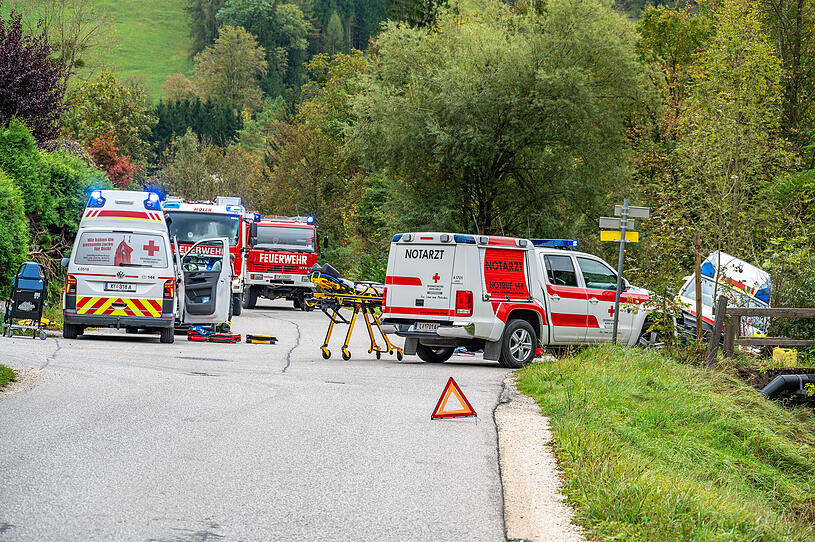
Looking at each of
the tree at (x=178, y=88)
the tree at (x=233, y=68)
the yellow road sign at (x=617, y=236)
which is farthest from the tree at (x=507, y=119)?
the tree at (x=178, y=88)

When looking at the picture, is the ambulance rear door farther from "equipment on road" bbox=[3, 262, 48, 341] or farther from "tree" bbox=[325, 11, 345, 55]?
"tree" bbox=[325, 11, 345, 55]

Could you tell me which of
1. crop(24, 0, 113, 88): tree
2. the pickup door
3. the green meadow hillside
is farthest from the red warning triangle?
the green meadow hillside

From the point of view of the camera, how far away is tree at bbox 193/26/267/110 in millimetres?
128000

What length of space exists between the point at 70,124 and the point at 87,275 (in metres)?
33.3

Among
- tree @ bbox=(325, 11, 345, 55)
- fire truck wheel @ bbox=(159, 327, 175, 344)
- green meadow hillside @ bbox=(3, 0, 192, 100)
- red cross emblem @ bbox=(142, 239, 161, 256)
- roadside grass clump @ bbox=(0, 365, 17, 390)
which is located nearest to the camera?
roadside grass clump @ bbox=(0, 365, 17, 390)

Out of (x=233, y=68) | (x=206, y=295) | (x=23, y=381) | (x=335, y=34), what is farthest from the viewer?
(x=335, y=34)

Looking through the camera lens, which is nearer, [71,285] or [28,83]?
[71,285]

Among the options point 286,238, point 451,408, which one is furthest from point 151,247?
point 286,238

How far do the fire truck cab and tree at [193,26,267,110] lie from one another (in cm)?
9685

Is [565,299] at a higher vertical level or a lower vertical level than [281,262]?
lower

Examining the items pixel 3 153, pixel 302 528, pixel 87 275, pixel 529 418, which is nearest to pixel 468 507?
pixel 302 528

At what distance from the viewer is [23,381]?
38.4ft

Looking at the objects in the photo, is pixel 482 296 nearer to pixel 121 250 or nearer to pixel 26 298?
pixel 121 250

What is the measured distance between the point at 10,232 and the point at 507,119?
1703 centimetres
